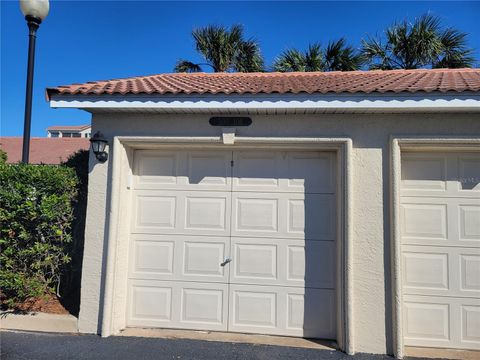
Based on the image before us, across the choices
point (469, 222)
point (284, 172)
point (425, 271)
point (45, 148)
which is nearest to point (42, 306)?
point (284, 172)

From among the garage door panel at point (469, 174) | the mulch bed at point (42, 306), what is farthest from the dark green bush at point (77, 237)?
the garage door panel at point (469, 174)

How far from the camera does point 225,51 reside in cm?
1251

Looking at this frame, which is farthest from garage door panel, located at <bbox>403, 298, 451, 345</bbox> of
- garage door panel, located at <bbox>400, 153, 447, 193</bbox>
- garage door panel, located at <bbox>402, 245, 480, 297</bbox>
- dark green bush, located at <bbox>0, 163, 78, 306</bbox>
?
dark green bush, located at <bbox>0, 163, 78, 306</bbox>

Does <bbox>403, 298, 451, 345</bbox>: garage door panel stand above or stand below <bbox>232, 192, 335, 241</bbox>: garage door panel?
below

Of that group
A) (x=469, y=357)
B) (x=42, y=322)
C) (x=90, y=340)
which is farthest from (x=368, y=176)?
(x=42, y=322)

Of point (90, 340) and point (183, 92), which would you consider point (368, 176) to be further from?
point (90, 340)

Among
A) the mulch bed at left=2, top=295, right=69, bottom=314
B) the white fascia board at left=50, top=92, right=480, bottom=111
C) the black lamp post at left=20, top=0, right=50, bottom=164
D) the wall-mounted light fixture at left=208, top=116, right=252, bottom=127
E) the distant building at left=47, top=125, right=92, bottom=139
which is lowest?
the mulch bed at left=2, top=295, right=69, bottom=314

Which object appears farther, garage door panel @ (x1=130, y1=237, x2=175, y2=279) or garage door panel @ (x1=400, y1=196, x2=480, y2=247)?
garage door panel @ (x1=130, y1=237, x2=175, y2=279)

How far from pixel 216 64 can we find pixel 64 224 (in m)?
9.17

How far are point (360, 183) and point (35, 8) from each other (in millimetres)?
6184

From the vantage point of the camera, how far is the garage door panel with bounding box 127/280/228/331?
4.81 m

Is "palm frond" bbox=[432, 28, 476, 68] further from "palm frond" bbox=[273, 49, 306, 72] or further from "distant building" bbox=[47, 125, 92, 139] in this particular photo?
"distant building" bbox=[47, 125, 92, 139]

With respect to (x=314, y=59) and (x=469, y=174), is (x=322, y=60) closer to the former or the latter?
(x=314, y=59)

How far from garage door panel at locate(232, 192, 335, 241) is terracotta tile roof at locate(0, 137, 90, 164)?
48.8 feet
